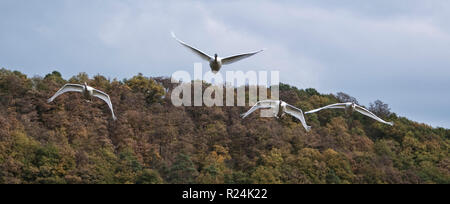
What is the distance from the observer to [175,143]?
74250 millimetres

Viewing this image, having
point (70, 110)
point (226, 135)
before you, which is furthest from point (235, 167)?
point (70, 110)

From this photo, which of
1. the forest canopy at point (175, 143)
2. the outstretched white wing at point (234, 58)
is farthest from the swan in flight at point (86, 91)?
the forest canopy at point (175, 143)

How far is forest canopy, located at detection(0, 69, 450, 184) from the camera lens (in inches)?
2509

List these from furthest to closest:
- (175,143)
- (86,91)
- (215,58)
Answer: (175,143)
(86,91)
(215,58)

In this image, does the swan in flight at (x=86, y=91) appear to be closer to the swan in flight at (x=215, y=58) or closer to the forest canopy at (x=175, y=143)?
the swan in flight at (x=215, y=58)

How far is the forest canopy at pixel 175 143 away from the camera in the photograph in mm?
63719

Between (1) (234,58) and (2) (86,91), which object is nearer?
(1) (234,58)

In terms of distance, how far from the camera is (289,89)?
342 ft

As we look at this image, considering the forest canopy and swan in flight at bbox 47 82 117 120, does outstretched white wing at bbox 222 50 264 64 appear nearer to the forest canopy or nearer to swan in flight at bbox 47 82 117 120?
swan in flight at bbox 47 82 117 120

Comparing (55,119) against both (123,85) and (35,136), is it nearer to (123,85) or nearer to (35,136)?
(35,136)

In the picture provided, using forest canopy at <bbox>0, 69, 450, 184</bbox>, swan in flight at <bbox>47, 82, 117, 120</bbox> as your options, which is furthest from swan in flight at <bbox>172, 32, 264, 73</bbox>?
forest canopy at <bbox>0, 69, 450, 184</bbox>

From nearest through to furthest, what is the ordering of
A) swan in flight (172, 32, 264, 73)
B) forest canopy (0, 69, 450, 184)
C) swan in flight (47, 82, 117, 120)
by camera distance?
1. swan in flight (172, 32, 264, 73)
2. swan in flight (47, 82, 117, 120)
3. forest canopy (0, 69, 450, 184)

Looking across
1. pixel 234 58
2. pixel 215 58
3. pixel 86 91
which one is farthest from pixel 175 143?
pixel 215 58

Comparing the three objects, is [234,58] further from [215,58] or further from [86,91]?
[86,91]
